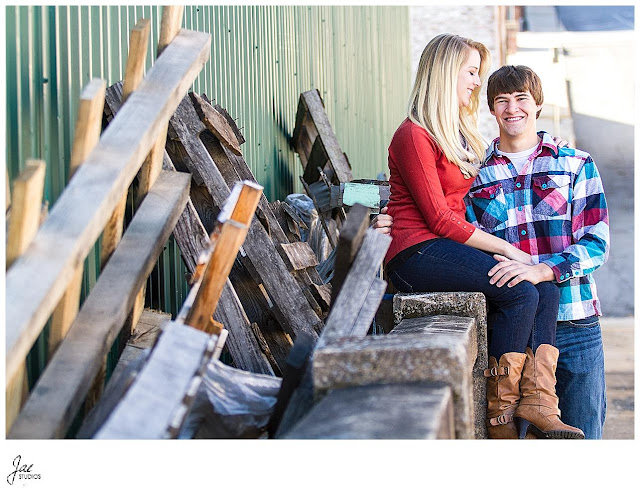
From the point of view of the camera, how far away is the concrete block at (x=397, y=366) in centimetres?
219

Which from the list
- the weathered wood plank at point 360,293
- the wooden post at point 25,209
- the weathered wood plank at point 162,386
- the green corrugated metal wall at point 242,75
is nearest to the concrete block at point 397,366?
the weathered wood plank at point 360,293

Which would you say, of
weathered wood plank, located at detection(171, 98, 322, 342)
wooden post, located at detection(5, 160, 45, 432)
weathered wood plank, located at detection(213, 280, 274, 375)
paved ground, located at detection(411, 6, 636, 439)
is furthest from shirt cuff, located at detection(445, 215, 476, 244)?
paved ground, located at detection(411, 6, 636, 439)

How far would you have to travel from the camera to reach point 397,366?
2.20 metres

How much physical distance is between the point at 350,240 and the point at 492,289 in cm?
94

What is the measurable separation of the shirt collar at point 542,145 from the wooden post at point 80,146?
80.7 inches

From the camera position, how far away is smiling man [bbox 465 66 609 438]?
358cm

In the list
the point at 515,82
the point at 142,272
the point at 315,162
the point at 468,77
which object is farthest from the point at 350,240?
the point at 315,162

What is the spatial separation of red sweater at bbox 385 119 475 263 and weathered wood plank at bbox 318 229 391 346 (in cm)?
77

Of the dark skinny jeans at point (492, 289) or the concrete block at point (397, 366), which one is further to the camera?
the dark skinny jeans at point (492, 289)

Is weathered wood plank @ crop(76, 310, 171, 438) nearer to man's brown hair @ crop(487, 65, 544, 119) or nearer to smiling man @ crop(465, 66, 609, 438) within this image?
smiling man @ crop(465, 66, 609, 438)

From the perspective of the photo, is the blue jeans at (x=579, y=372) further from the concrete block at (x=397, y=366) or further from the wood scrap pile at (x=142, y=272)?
the concrete block at (x=397, y=366)
